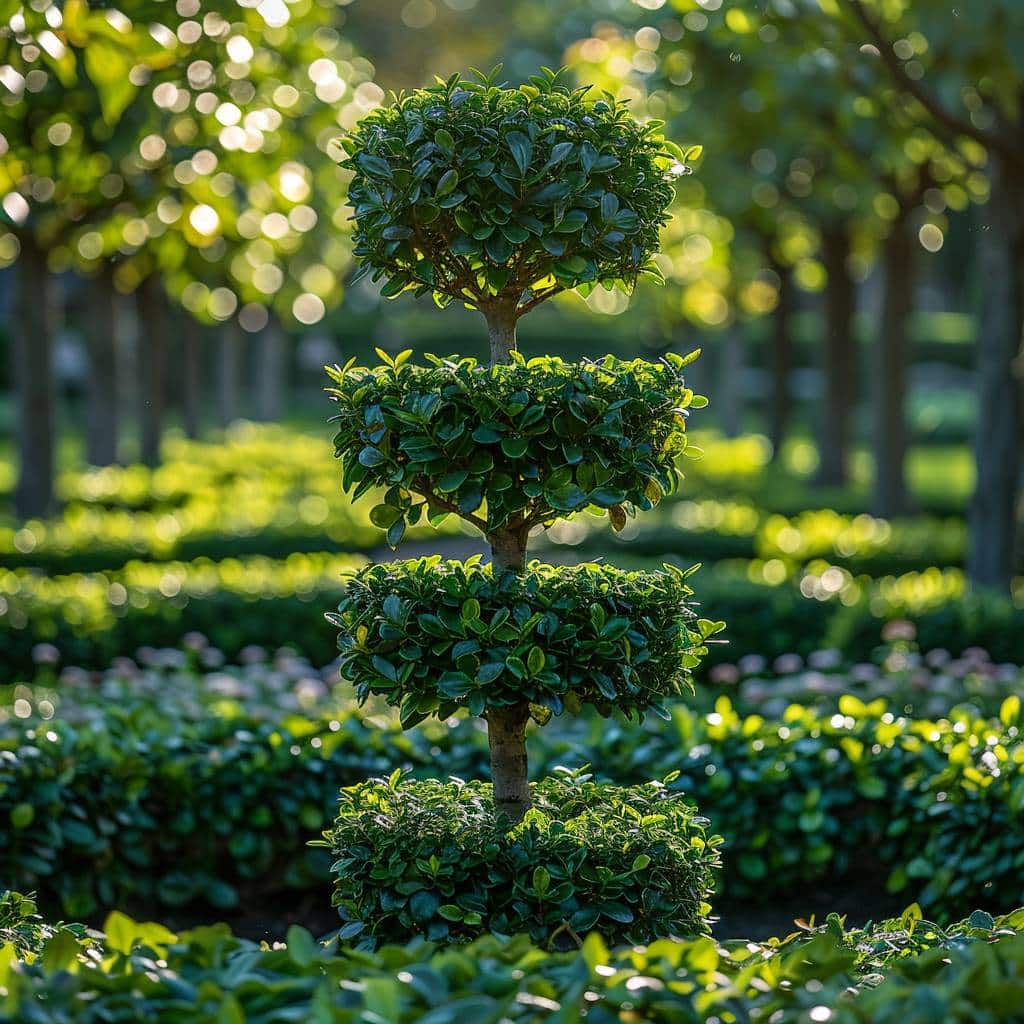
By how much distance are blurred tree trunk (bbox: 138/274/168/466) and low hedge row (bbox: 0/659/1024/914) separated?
13.5 metres

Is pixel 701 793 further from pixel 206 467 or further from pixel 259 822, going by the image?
pixel 206 467

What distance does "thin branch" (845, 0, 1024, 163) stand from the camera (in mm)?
8042

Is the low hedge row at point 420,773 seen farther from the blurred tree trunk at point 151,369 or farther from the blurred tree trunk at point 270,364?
the blurred tree trunk at point 270,364

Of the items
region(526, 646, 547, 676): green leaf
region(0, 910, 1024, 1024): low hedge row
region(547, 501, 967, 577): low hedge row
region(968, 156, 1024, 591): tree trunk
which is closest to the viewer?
region(0, 910, 1024, 1024): low hedge row

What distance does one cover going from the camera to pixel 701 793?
17.1 feet

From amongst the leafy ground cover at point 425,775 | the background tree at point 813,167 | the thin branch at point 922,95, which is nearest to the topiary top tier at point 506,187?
the leafy ground cover at point 425,775

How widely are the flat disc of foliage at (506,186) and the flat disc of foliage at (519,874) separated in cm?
150

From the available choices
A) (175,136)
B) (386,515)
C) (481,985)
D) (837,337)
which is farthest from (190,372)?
(481,985)

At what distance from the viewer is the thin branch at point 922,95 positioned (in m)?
8.04

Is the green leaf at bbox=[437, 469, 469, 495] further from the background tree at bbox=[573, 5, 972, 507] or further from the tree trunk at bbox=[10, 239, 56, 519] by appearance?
the tree trunk at bbox=[10, 239, 56, 519]

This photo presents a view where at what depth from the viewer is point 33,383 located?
11.7 metres

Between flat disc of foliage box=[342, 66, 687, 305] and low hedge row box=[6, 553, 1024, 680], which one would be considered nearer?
flat disc of foliage box=[342, 66, 687, 305]

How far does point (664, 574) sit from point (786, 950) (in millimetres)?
1047

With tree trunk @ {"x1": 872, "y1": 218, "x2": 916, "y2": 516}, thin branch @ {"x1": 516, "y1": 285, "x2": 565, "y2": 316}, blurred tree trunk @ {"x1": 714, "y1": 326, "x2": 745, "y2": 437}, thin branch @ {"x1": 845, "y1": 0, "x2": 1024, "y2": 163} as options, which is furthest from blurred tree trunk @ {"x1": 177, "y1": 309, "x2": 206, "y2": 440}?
thin branch @ {"x1": 516, "y1": 285, "x2": 565, "y2": 316}
